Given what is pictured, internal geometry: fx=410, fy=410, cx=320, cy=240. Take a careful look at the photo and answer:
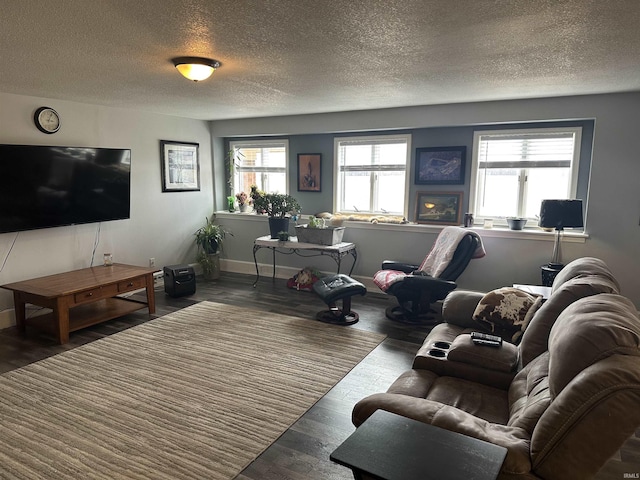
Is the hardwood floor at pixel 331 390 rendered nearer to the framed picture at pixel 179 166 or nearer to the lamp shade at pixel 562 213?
the framed picture at pixel 179 166

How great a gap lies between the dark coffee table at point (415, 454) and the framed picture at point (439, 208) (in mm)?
4010

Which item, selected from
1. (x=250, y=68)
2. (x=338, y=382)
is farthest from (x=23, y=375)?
(x=250, y=68)

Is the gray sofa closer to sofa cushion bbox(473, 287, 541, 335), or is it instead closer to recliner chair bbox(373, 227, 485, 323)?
sofa cushion bbox(473, 287, 541, 335)

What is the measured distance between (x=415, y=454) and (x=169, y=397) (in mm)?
2189

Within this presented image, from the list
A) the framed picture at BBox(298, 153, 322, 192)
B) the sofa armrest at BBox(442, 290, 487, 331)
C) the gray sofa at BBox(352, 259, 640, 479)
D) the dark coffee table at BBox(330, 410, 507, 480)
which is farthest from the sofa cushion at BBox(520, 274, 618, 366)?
the framed picture at BBox(298, 153, 322, 192)

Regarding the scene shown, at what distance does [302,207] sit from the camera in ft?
20.4

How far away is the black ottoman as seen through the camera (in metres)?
4.18

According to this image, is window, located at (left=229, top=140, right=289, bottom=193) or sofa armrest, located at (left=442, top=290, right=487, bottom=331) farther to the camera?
window, located at (left=229, top=140, right=289, bottom=193)

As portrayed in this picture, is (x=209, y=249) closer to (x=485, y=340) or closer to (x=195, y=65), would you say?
(x=195, y=65)

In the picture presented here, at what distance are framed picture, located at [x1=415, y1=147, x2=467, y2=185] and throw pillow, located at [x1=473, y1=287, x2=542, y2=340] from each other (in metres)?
2.52

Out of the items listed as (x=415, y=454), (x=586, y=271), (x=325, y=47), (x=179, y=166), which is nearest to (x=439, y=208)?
(x=586, y=271)

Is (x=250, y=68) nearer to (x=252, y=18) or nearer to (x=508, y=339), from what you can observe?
(x=252, y=18)

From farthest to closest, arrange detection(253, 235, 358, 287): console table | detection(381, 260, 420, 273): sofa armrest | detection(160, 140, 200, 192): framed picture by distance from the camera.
A: detection(160, 140, 200, 192): framed picture → detection(253, 235, 358, 287): console table → detection(381, 260, 420, 273): sofa armrest

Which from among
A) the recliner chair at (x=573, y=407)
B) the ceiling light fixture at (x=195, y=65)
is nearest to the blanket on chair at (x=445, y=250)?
the recliner chair at (x=573, y=407)
